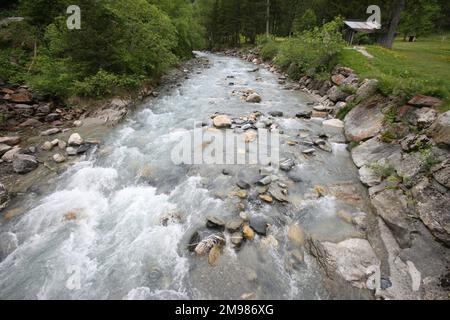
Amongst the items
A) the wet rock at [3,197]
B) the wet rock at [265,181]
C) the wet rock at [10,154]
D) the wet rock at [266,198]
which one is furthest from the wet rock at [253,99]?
the wet rock at [3,197]

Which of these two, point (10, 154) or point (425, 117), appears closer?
point (425, 117)

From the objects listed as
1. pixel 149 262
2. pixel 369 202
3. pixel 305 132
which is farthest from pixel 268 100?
pixel 149 262

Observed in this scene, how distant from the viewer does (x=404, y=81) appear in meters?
8.73

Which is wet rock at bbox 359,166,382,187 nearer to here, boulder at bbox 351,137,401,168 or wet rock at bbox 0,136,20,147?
boulder at bbox 351,137,401,168

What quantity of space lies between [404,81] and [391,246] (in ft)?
22.0

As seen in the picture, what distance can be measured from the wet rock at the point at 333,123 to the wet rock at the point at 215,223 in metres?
7.37

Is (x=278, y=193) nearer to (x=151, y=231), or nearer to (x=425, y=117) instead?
(x=151, y=231)

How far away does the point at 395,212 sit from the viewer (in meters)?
5.56

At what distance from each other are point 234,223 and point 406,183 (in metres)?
4.42

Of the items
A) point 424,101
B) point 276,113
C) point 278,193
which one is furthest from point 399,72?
point 278,193

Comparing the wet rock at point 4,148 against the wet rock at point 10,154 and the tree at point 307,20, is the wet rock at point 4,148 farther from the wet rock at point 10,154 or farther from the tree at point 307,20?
the tree at point 307,20

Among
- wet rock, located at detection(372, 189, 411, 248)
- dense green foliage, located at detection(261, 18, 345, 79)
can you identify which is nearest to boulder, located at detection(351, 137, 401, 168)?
wet rock, located at detection(372, 189, 411, 248)

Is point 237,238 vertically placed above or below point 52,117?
below
